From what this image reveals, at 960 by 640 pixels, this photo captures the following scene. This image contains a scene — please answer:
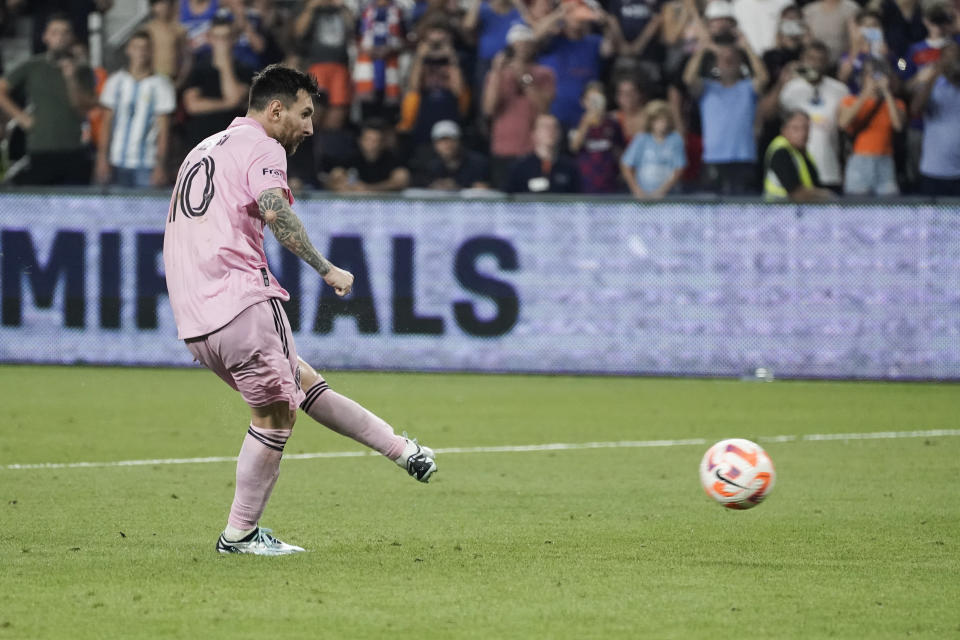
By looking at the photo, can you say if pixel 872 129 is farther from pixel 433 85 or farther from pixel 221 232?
pixel 221 232

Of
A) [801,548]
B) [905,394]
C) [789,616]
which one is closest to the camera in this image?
[789,616]

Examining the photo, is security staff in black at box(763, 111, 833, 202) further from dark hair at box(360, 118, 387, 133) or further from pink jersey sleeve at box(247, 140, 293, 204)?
pink jersey sleeve at box(247, 140, 293, 204)

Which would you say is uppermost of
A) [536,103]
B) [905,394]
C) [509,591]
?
[536,103]

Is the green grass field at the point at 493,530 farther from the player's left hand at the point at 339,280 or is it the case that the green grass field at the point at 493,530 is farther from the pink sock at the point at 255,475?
the player's left hand at the point at 339,280

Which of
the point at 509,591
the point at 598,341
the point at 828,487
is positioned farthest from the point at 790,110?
the point at 509,591

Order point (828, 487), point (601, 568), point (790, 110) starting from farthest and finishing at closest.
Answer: point (790, 110)
point (828, 487)
point (601, 568)

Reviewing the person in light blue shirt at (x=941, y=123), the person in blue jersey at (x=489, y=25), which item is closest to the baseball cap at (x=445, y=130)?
the person in blue jersey at (x=489, y=25)

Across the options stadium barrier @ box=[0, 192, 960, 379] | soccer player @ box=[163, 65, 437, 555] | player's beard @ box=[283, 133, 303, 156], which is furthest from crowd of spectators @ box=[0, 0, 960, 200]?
soccer player @ box=[163, 65, 437, 555]

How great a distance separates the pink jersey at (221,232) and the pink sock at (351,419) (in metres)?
0.66

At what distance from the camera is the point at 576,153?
1847 cm

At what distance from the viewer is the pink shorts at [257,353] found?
7.55m

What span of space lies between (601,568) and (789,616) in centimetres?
125

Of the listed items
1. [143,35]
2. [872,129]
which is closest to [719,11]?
[872,129]

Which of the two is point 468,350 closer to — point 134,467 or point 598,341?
point 598,341
